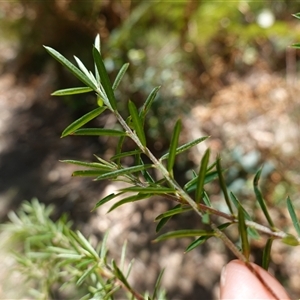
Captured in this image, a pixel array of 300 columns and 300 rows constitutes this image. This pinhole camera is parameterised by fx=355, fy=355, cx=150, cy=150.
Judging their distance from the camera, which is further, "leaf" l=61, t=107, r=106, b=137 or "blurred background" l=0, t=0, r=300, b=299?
"blurred background" l=0, t=0, r=300, b=299

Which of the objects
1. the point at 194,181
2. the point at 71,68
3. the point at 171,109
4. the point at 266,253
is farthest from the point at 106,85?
the point at 171,109

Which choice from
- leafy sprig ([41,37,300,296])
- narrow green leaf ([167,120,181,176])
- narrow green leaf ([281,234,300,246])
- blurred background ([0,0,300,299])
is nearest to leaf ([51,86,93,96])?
leafy sprig ([41,37,300,296])

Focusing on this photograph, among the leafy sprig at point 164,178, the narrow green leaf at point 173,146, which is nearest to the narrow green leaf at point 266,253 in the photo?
the leafy sprig at point 164,178

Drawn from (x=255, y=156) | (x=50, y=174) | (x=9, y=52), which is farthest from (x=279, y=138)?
(x=9, y=52)

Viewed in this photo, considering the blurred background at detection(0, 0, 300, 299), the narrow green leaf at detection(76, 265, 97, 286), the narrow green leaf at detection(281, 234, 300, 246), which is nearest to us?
the narrow green leaf at detection(281, 234, 300, 246)

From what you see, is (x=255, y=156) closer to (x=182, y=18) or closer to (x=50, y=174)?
(x=182, y=18)

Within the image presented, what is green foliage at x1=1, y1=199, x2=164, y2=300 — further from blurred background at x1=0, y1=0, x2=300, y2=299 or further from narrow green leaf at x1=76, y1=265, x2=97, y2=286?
blurred background at x1=0, y1=0, x2=300, y2=299

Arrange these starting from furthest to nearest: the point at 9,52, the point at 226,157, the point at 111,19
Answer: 1. the point at 9,52
2. the point at 111,19
3. the point at 226,157
